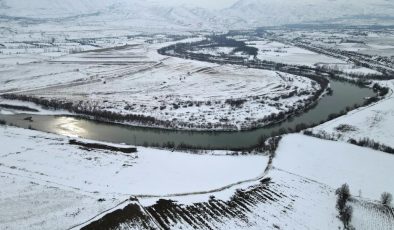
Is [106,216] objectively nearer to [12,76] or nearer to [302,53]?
[12,76]

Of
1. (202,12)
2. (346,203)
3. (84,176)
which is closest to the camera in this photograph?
(346,203)

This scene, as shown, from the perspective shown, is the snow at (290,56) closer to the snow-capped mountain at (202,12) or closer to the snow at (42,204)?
the snow at (42,204)

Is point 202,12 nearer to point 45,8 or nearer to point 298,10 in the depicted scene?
point 298,10

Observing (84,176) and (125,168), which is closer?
(84,176)

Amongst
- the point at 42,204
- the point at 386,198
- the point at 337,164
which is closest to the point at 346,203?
the point at 386,198

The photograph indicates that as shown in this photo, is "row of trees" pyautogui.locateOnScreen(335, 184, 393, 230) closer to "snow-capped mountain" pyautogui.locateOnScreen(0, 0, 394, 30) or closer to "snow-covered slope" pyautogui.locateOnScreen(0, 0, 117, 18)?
"snow-capped mountain" pyautogui.locateOnScreen(0, 0, 394, 30)

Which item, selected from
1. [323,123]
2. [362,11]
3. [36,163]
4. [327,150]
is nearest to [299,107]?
[323,123]
